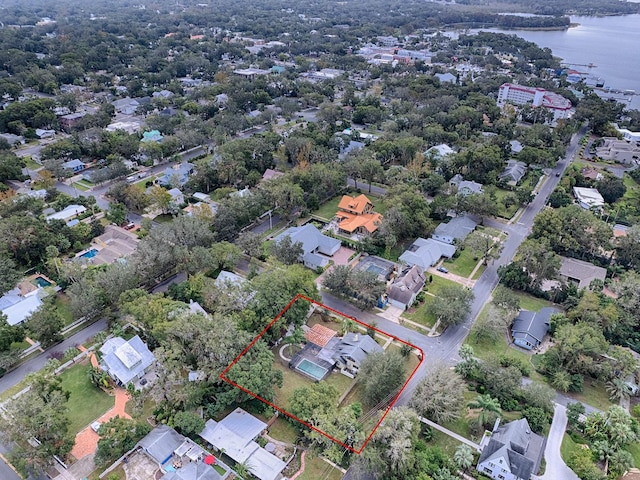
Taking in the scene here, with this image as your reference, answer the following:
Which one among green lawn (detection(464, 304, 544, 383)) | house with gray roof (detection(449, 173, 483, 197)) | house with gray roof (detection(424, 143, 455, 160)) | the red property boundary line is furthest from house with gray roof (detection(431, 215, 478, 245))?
house with gray roof (detection(424, 143, 455, 160))

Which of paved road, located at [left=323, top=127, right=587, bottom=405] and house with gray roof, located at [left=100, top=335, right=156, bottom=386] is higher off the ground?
house with gray roof, located at [left=100, top=335, right=156, bottom=386]

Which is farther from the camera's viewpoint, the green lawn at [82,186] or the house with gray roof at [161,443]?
the green lawn at [82,186]

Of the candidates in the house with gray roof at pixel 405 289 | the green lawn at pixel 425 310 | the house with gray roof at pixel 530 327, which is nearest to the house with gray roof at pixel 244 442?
the green lawn at pixel 425 310

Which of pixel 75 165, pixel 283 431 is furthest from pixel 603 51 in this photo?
pixel 283 431

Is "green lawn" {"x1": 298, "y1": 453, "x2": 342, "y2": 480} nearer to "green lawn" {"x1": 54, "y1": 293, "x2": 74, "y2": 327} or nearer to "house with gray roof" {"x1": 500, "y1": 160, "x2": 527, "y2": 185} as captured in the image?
"green lawn" {"x1": 54, "y1": 293, "x2": 74, "y2": 327}

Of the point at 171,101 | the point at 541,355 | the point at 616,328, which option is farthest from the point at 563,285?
the point at 171,101

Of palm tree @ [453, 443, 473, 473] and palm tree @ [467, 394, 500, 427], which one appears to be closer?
palm tree @ [453, 443, 473, 473]

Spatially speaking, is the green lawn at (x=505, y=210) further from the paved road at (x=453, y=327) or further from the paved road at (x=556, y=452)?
the paved road at (x=556, y=452)
